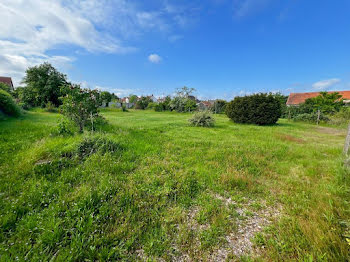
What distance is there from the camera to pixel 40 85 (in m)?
19.2

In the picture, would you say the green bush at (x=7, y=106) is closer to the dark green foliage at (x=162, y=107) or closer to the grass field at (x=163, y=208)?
the grass field at (x=163, y=208)

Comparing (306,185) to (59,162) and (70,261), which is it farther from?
(59,162)

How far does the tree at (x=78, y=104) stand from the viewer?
16.4 feet

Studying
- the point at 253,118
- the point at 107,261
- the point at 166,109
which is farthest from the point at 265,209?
the point at 166,109

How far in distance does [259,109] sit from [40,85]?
27303 millimetres

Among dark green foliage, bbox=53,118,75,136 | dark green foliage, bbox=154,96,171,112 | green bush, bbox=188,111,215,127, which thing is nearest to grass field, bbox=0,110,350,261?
dark green foliage, bbox=53,118,75,136

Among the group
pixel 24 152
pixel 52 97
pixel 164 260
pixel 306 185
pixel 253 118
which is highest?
Result: pixel 52 97

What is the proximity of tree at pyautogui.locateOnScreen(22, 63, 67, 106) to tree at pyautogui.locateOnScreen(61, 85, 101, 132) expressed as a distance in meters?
18.6

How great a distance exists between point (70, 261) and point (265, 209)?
8.40ft

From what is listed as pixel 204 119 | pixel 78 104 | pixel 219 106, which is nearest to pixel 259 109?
pixel 204 119

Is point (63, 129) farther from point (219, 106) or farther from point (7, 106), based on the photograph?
point (219, 106)

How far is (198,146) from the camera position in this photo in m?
4.92

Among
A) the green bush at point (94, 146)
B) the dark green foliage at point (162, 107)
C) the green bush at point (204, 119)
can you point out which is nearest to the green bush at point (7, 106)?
the green bush at point (94, 146)

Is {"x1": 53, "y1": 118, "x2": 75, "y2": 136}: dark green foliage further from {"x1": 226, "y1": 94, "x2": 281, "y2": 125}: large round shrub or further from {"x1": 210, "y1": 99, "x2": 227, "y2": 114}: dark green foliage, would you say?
{"x1": 210, "y1": 99, "x2": 227, "y2": 114}: dark green foliage
